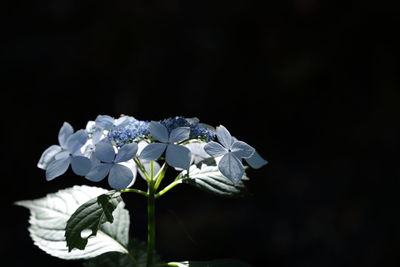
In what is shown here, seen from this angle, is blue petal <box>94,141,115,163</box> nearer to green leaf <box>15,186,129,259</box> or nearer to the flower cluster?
the flower cluster

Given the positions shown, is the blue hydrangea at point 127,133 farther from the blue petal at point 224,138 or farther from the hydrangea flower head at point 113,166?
the blue petal at point 224,138

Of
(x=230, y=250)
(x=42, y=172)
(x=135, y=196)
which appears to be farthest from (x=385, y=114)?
(x=42, y=172)

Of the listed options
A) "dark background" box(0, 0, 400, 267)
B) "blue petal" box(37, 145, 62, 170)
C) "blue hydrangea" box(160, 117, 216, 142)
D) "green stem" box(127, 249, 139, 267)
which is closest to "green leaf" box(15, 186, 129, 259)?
"green stem" box(127, 249, 139, 267)

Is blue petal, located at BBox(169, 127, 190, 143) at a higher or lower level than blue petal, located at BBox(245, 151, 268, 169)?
higher

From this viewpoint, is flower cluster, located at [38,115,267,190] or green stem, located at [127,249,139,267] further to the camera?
green stem, located at [127,249,139,267]

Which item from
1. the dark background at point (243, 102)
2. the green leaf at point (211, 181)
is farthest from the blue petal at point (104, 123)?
the dark background at point (243, 102)

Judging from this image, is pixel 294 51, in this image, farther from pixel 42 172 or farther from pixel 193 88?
pixel 42 172
